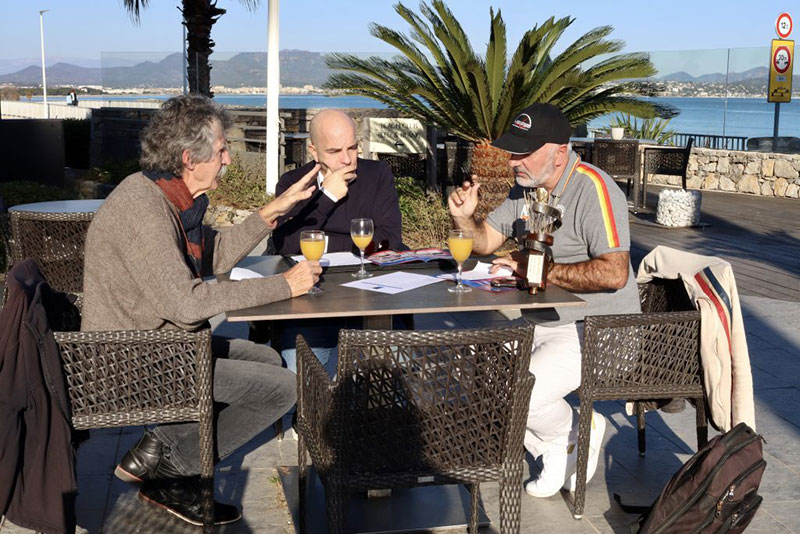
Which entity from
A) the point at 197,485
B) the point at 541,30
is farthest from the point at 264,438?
the point at 541,30

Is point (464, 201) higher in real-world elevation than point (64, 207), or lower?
higher

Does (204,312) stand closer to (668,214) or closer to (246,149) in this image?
(668,214)

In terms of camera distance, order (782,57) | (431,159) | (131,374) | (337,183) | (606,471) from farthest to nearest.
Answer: (782,57) < (431,159) < (337,183) < (606,471) < (131,374)

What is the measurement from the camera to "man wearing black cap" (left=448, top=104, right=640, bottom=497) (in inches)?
142

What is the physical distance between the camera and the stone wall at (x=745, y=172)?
1434 cm

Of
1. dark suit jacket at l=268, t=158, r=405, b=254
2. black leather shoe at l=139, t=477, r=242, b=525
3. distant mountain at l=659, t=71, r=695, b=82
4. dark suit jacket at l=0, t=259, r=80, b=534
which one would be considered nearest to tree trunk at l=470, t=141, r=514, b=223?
dark suit jacket at l=268, t=158, r=405, b=254

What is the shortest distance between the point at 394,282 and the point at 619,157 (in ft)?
32.3

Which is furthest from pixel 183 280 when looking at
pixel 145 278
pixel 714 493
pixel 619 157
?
pixel 619 157

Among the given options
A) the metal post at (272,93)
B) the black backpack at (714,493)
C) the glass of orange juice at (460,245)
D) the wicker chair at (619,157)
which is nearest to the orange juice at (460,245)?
the glass of orange juice at (460,245)

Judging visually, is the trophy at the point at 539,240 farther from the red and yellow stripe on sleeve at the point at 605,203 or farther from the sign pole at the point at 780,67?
the sign pole at the point at 780,67

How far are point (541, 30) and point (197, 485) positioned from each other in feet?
22.9

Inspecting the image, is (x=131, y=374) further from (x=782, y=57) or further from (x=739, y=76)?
(x=739, y=76)

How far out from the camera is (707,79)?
2055 centimetres

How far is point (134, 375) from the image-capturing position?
306cm
